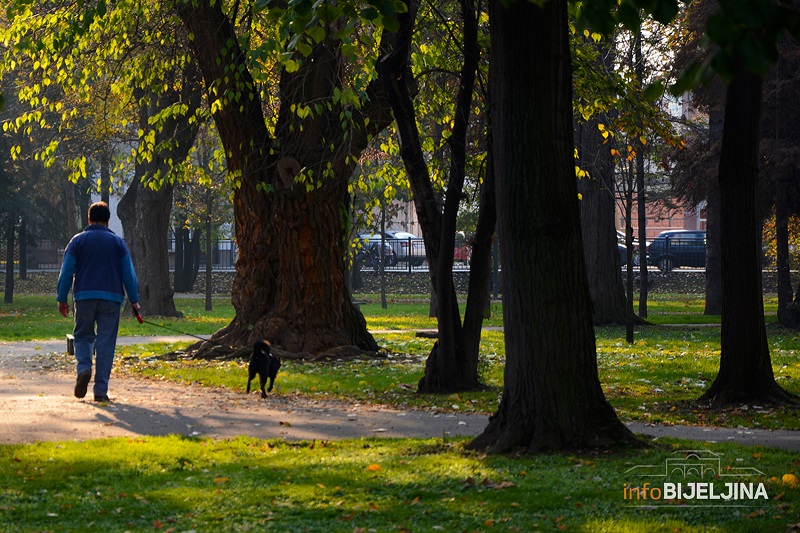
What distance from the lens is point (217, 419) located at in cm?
1097

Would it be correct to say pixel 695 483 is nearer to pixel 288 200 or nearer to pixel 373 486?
pixel 373 486

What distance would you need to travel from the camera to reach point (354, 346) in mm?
17734

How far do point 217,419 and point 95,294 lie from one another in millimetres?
2105

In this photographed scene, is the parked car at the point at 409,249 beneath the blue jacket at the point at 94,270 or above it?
above

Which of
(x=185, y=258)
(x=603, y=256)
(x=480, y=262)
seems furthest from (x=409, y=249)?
(x=480, y=262)

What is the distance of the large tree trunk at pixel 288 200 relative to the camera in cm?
1688

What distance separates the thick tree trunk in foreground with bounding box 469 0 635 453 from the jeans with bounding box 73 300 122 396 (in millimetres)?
5248

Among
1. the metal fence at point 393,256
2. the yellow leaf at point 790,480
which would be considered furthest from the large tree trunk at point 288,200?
the metal fence at point 393,256

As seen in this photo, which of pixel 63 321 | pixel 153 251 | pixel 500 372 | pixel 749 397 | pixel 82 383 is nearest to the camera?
pixel 749 397

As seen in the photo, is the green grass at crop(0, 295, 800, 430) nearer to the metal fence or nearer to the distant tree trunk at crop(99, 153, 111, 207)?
the distant tree trunk at crop(99, 153, 111, 207)

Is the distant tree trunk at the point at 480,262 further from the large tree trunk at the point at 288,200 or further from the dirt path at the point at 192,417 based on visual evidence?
the large tree trunk at the point at 288,200

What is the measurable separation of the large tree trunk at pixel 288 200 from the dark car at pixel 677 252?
36.3 meters

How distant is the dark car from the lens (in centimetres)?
5247

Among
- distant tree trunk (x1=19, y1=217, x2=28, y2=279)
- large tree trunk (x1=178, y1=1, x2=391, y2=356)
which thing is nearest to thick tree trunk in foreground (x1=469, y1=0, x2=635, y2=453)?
large tree trunk (x1=178, y1=1, x2=391, y2=356)
